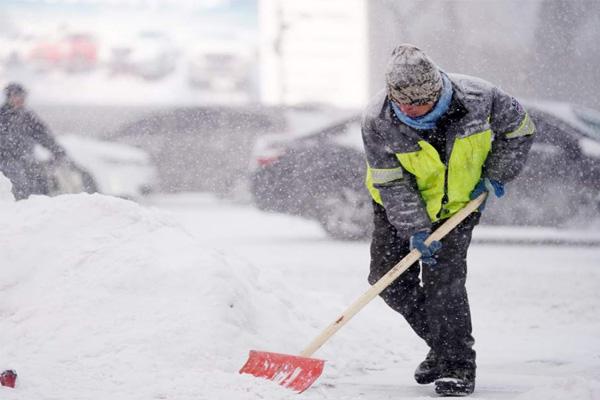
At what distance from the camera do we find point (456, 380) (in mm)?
4141

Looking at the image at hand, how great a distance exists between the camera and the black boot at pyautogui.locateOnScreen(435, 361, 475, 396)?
413 cm

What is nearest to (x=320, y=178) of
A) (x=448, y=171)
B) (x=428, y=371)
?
(x=428, y=371)

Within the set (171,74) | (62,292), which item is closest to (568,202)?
(62,292)

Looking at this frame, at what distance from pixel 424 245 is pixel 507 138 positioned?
540mm

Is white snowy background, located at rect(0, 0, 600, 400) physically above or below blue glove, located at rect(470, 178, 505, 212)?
below

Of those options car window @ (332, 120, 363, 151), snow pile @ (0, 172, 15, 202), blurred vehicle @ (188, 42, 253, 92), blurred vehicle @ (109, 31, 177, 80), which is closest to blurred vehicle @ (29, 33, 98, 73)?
blurred vehicle @ (109, 31, 177, 80)

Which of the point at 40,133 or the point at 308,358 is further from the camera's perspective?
the point at 40,133

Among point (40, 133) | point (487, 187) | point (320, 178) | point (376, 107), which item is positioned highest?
point (376, 107)

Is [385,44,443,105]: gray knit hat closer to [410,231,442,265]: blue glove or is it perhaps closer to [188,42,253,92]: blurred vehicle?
[410,231,442,265]: blue glove

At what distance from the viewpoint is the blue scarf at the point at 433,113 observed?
4.03 metres

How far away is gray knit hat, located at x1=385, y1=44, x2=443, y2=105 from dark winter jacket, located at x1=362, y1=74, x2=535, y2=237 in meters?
0.17

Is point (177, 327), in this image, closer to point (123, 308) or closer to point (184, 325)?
point (184, 325)

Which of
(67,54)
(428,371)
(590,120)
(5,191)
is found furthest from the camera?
(67,54)

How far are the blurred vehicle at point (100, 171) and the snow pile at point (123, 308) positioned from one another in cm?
465
